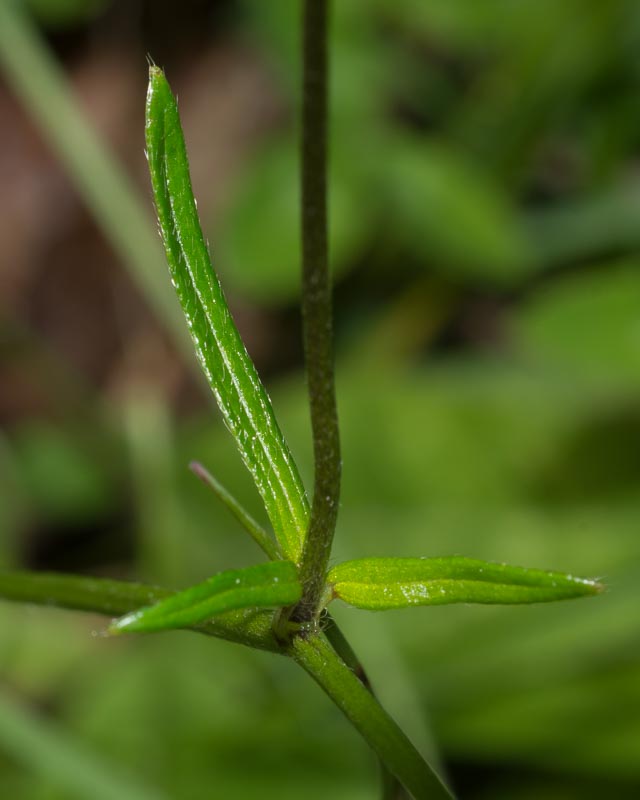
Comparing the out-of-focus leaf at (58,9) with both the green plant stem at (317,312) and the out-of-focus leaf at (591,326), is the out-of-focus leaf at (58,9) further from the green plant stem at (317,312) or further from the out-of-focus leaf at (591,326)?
the green plant stem at (317,312)

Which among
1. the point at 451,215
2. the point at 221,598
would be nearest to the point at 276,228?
the point at 451,215

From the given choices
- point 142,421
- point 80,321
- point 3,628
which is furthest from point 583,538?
point 80,321

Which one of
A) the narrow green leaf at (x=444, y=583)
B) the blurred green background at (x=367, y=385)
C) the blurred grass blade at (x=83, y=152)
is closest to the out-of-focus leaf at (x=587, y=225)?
the blurred green background at (x=367, y=385)

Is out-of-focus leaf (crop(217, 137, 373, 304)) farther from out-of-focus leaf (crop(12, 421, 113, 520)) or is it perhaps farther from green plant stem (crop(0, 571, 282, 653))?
green plant stem (crop(0, 571, 282, 653))

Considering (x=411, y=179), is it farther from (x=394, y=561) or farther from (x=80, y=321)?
(x=394, y=561)

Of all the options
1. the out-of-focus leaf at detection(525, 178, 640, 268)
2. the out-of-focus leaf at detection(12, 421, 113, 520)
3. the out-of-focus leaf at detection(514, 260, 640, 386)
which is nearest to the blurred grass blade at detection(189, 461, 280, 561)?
the out-of-focus leaf at detection(514, 260, 640, 386)

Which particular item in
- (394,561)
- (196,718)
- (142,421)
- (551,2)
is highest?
(551,2)
